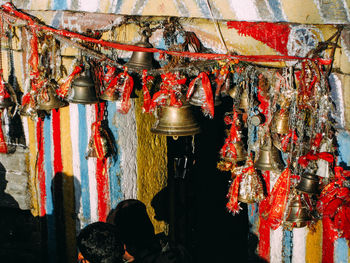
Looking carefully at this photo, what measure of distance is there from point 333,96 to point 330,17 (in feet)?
2.25

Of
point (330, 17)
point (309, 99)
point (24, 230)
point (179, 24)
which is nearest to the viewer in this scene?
point (330, 17)

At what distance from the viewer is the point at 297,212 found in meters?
4.22

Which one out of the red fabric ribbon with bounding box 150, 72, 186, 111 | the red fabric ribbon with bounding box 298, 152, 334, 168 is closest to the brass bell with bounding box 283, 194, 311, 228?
the red fabric ribbon with bounding box 298, 152, 334, 168

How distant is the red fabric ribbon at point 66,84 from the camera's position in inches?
198

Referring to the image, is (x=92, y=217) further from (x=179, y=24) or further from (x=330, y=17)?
(x=330, y=17)

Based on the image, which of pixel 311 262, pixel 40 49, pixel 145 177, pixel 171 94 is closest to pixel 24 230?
pixel 145 177

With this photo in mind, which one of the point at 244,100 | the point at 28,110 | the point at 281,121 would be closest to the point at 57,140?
the point at 28,110

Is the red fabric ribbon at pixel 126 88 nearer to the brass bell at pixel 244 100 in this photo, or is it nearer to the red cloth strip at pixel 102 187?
the red cloth strip at pixel 102 187

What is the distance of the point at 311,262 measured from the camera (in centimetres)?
470

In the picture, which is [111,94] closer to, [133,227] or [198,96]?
[198,96]

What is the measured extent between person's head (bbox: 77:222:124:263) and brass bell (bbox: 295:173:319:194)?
1.62 m

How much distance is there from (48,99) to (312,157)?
9.53 ft

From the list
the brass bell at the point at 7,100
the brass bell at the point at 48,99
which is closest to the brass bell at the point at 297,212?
the brass bell at the point at 48,99

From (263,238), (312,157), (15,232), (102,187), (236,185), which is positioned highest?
(312,157)
